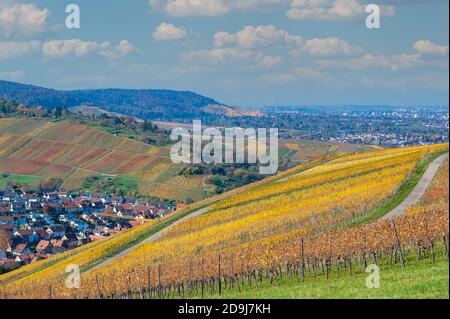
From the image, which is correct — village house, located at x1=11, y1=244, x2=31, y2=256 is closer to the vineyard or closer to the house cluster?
the house cluster

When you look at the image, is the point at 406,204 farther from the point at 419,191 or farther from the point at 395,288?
the point at 395,288

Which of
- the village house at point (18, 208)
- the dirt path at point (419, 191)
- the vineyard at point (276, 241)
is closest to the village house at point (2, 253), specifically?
the vineyard at point (276, 241)

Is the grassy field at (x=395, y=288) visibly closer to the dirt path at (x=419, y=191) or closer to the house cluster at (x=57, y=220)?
the dirt path at (x=419, y=191)

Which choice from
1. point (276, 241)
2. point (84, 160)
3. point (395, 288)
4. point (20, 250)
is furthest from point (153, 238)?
point (84, 160)

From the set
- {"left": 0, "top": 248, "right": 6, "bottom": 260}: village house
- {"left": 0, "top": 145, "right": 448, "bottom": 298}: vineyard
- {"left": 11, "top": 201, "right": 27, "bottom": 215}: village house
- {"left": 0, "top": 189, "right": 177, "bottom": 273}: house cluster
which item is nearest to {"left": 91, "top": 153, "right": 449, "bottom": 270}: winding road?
{"left": 0, "top": 145, "right": 448, "bottom": 298}: vineyard

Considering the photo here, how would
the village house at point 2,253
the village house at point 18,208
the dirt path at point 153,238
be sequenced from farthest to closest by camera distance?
the village house at point 18,208 → the village house at point 2,253 → the dirt path at point 153,238
